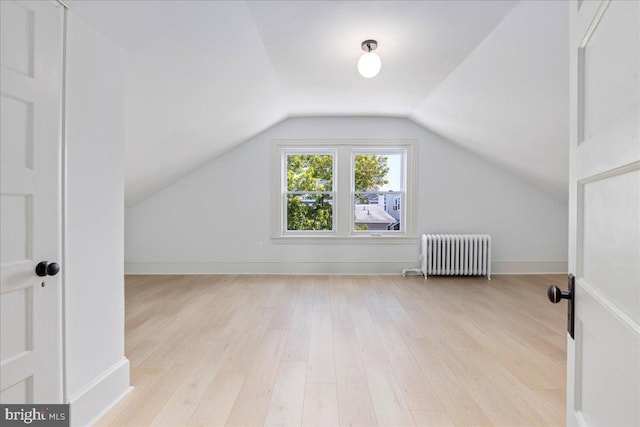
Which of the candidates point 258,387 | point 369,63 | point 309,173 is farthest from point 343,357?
point 309,173

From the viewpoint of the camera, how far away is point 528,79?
2.61m

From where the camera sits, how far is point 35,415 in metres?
1.24

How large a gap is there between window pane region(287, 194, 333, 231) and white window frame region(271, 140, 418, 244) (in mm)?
97

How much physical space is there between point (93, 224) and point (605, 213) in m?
2.02

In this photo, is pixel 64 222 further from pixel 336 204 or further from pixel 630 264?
pixel 336 204

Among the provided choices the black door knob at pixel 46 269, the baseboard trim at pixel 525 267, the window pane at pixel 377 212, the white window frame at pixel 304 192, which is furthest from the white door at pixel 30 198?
the baseboard trim at pixel 525 267

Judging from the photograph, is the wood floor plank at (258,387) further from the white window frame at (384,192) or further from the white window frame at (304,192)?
the white window frame at (384,192)

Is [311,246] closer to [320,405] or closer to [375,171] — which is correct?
[375,171]

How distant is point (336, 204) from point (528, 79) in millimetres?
2871

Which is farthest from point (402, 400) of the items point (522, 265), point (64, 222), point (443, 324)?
point (522, 265)

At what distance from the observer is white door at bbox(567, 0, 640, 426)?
1.92ft

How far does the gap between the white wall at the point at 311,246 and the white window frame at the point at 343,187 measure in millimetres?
96

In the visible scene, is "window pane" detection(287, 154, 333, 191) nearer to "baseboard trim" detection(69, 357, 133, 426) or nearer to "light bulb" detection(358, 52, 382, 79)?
"light bulb" detection(358, 52, 382, 79)

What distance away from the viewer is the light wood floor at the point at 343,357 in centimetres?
171
